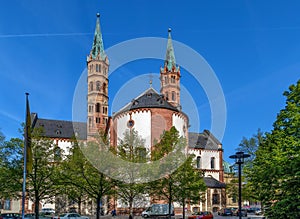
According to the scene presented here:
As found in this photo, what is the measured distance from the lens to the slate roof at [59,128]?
7134cm

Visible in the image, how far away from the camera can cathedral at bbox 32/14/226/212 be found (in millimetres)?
55500

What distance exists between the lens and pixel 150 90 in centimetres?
6384

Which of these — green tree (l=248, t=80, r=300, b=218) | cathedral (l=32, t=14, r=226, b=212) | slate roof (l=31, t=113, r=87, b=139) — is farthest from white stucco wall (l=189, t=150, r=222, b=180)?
green tree (l=248, t=80, r=300, b=218)

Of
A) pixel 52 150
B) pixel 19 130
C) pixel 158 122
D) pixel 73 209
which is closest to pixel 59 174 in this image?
pixel 52 150

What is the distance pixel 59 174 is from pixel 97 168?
166 inches

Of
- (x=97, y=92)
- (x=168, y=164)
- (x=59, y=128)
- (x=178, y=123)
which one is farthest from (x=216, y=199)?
(x=168, y=164)

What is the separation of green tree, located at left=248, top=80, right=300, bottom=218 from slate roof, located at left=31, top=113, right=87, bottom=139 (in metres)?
51.9

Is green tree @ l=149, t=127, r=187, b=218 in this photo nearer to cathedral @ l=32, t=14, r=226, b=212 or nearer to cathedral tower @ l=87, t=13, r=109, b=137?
cathedral @ l=32, t=14, r=226, b=212

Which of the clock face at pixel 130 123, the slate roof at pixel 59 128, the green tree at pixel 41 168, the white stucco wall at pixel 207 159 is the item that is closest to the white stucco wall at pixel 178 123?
the clock face at pixel 130 123

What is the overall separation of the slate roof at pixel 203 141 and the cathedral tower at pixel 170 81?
489 inches

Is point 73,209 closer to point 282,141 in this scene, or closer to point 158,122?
point 158,122

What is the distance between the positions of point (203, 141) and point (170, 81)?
21218 mm

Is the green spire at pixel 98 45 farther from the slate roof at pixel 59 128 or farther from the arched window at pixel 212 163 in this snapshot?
the arched window at pixel 212 163

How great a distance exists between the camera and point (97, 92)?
241 ft
